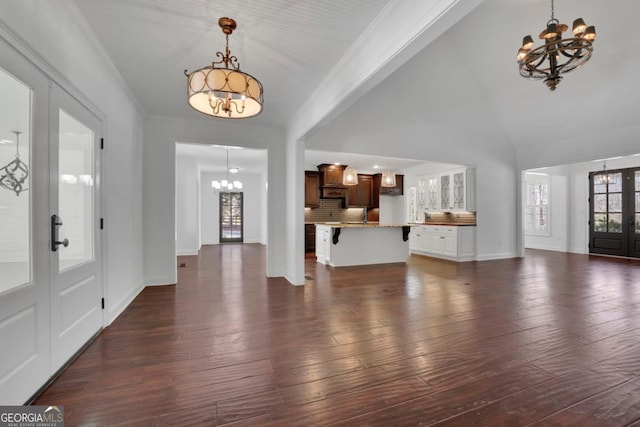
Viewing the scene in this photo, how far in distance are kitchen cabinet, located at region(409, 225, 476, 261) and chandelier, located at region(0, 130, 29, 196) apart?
7395 millimetres

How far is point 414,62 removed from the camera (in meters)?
4.93

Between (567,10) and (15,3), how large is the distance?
645cm

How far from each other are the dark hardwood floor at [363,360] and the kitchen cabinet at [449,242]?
2.73 meters

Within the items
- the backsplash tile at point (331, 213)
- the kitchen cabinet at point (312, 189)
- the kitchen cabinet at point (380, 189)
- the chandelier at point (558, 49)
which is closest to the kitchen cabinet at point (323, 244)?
the kitchen cabinet at point (312, 189)

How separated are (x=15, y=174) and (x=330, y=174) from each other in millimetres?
6785

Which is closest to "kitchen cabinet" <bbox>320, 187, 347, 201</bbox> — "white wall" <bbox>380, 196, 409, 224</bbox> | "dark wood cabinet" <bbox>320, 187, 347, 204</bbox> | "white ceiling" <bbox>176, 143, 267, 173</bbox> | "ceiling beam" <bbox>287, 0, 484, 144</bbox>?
"dark wood cabinet" <bbox>320, 187, 347, 204</bbox>

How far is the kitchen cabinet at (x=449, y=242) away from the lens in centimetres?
680

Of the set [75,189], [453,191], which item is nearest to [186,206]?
[75,189]

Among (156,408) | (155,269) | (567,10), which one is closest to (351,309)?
(156,408)

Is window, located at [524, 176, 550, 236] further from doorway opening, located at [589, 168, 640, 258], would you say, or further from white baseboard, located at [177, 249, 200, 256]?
white baseboard, located at [177, 249, 200, 256]

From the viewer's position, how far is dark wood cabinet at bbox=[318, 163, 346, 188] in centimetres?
796

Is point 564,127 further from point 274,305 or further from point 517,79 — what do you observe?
point 274,305

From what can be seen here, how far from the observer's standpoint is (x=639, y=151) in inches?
203

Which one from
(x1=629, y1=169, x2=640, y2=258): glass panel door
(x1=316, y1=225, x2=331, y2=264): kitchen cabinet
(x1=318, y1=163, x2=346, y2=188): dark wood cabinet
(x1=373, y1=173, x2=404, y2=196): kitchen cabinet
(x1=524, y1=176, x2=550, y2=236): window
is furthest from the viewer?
(x1=524, y1=176, x2=550, y2=236): window
